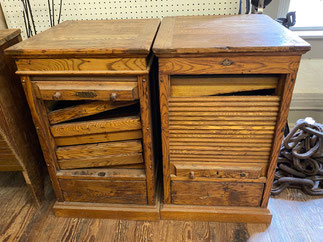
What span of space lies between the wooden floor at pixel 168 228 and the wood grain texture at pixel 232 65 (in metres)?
0.78

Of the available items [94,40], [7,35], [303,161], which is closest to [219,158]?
[303,161]

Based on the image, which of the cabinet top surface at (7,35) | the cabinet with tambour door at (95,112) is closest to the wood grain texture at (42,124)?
the cabinet with tambour door at (95,112)

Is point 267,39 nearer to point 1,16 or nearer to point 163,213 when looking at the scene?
point 163,213

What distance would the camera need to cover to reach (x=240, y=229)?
1.32m

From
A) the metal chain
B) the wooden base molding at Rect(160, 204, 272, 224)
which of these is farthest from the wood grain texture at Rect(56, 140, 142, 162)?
the metal chain

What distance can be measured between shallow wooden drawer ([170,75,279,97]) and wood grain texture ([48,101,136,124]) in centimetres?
22

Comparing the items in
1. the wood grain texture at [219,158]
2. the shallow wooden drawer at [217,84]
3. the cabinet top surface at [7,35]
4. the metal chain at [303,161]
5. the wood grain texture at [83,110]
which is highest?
the cabinet top surface at [7,35]

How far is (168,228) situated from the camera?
1.34 m

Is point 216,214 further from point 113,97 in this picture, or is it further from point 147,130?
point 113,97

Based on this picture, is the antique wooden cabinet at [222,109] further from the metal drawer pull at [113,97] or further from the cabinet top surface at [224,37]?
the metal drawer pull at [113,97]

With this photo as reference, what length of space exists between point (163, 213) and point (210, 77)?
724mm

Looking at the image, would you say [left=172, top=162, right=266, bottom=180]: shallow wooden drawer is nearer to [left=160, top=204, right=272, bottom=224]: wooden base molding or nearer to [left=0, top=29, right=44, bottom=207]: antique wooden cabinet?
[left=160, top=204, right=272, bottom=224]: wooden base molding

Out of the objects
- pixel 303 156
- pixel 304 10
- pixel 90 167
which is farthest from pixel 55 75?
pixel 304 10

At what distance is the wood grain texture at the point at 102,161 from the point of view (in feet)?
4.17
